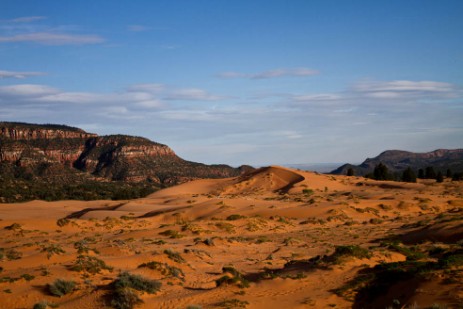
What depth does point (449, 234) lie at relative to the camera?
77.5ft

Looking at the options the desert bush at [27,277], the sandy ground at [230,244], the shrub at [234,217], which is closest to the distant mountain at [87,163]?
the sandy ground at [230,244]

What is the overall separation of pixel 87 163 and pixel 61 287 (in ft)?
337

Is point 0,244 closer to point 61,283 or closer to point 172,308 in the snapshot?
point 61,283

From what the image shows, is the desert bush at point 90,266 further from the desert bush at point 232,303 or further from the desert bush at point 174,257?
the desert bush at point 232,303

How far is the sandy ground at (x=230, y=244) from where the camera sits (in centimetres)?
1327

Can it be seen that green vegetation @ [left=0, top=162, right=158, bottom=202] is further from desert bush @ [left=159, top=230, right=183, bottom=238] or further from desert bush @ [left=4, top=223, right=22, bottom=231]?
desert bush @ [left=159, top=230, right=183, bottom=238]

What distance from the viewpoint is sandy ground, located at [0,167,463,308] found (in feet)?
43.5

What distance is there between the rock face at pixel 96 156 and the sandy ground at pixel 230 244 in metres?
51.0

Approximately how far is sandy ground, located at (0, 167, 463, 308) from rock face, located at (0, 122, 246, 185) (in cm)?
5102

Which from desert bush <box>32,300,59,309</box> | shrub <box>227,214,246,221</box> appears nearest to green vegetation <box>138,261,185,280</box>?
desert bush <box>32,300,59,309</box>

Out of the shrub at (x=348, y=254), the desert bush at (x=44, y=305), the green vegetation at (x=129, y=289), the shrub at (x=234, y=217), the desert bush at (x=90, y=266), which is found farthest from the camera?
the shrub at (x=234, y=217)

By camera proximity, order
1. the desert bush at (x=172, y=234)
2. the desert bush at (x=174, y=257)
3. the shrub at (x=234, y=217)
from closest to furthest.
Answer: the desert bush at (x=174, y=257)
the desert bush at (x=172, y=234)
the shrub at (x=234, y=217)

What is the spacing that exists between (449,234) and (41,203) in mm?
44086

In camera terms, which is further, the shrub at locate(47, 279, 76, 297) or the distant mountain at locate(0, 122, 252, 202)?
the distant mountain at locate(0, 122, 252, 202)
